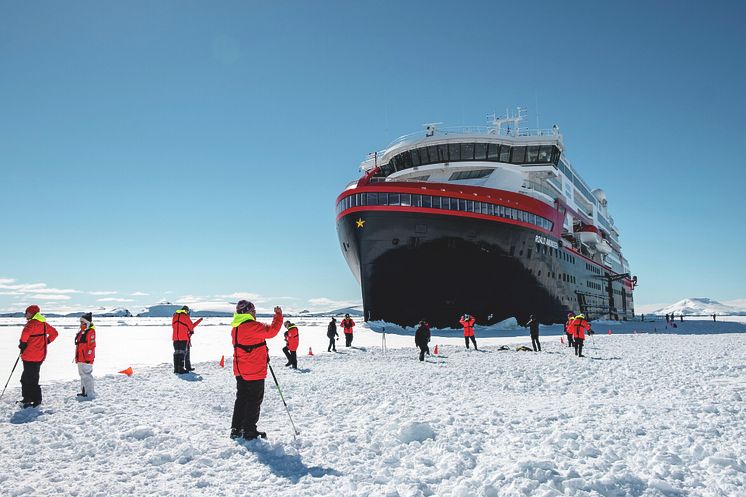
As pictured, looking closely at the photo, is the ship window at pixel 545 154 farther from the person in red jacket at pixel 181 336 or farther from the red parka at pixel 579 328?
the person in red jacket at pixel 181 336

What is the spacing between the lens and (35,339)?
308 inches

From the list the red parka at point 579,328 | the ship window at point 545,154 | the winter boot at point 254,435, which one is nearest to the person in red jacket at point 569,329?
the red parka at point 579,328

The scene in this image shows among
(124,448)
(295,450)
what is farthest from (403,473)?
(124,448)

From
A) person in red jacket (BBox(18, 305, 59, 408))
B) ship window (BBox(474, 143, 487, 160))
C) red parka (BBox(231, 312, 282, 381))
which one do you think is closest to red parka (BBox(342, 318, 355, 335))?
person in red jacket (BBox(18, 305, 59, 408))

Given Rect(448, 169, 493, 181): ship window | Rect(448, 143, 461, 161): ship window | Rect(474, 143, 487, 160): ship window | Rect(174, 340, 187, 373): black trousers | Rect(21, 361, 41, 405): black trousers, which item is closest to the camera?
Rect(21, 361, 41, 405): black trousers

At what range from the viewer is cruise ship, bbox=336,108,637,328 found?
2580 centimetres

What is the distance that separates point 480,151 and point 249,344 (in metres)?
29.1

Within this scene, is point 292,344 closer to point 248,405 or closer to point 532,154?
point 248,405

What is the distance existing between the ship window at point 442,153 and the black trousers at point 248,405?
93.2 ft

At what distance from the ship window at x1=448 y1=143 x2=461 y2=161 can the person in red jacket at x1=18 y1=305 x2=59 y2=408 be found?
27.4 meters

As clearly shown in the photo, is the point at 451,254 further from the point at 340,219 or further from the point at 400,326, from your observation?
the point at 340,219

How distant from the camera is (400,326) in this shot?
27.2m

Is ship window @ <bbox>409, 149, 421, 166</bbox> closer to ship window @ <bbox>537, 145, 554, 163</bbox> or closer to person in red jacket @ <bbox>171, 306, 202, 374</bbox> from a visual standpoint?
ship window @ <bbox>537, 145, 554, 163</bbox>

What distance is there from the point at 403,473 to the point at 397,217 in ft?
71.4
